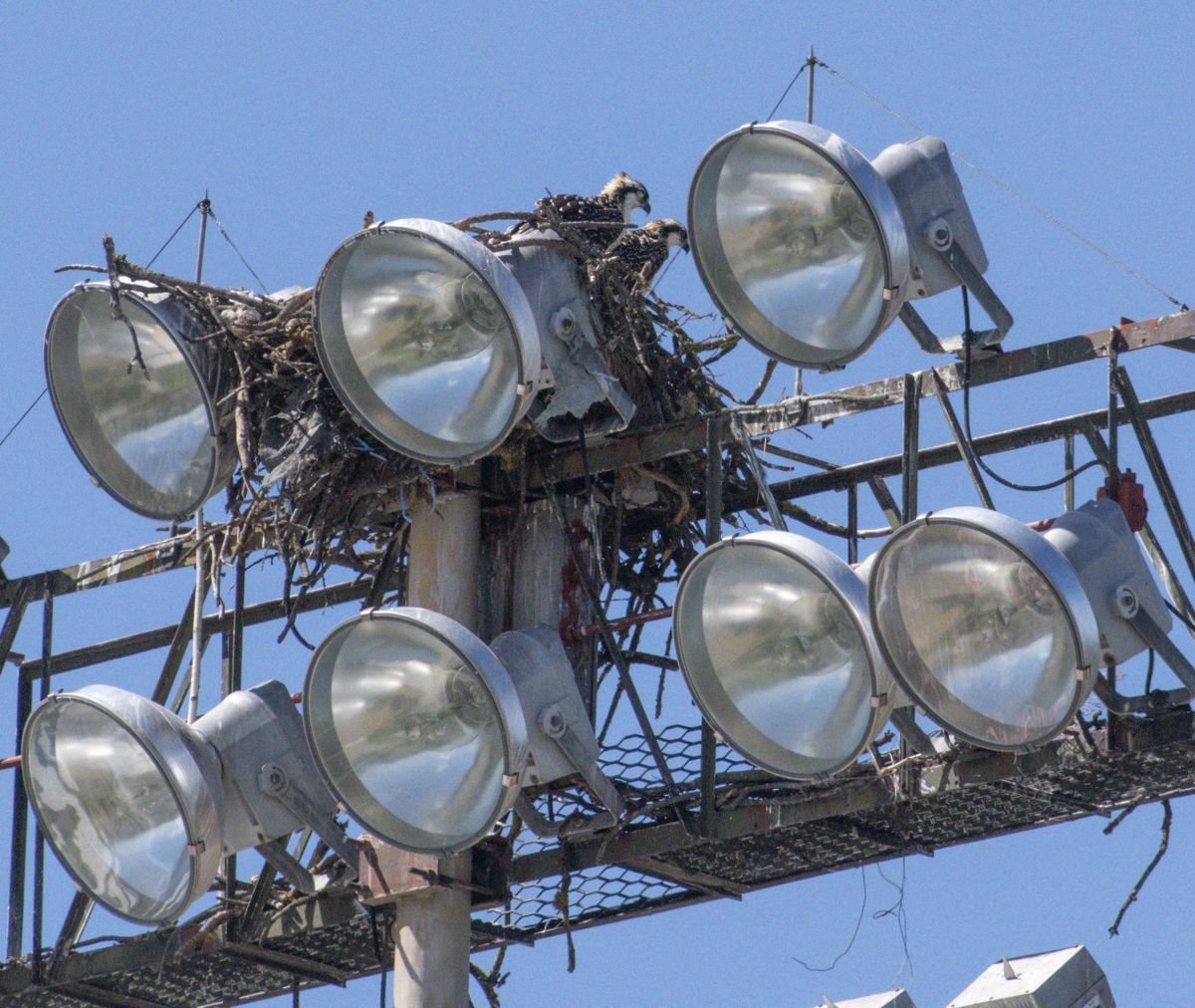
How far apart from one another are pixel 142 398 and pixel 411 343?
1.28 meters

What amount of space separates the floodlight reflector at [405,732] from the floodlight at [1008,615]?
145cm

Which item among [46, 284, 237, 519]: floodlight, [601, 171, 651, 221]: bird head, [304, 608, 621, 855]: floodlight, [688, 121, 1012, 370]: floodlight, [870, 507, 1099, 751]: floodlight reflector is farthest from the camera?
[601, 171, 651, 221]: bird head

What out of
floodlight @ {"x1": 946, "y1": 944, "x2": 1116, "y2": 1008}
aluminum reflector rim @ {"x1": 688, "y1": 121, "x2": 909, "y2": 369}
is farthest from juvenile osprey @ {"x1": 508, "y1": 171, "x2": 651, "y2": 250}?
floodlight @ {"x1": 946, "y1": 944, "x2": 1116, "y2": 1008}

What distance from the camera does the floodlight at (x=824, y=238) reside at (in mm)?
9305

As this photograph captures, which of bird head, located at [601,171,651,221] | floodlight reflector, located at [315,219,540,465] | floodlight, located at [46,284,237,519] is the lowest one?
floodlight reflector, located at [315,219,540,465]

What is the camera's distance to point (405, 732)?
392 inches

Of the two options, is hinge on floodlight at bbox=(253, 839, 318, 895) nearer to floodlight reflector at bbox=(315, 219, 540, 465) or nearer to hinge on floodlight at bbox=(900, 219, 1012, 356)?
floodlight reflector at bbox=(315, 219, 540, 465)

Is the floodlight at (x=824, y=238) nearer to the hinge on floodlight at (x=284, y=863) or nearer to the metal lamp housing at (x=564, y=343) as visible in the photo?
the metal lamp housing at (x=564, y=343)

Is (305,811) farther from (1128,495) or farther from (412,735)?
(1128,495)

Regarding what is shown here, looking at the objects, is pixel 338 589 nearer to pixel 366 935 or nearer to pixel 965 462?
pixel 366 935

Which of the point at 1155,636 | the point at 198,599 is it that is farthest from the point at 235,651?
the point at 1155,636

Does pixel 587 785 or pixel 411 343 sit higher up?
pixel 411 343

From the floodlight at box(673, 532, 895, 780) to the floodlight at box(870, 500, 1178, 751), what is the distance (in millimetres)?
215

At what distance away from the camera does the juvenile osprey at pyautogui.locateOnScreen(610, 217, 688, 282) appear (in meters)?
12.4
